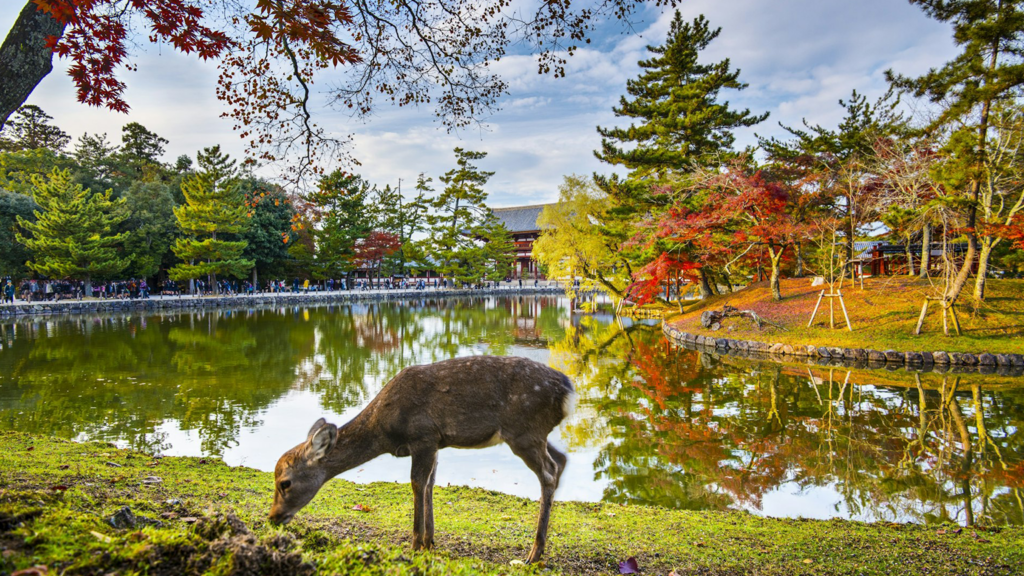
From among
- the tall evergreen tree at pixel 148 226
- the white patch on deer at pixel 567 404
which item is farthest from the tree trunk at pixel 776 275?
the tall evergreen tree at pixel 148 226

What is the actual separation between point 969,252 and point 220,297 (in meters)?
37.5

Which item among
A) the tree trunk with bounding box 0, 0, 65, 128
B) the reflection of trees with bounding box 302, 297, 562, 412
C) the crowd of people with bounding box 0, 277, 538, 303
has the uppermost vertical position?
the tree trunk with bounding box 0, 0, 65, 128

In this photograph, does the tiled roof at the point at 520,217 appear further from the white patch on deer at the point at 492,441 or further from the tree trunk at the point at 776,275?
the white patch on deer at the point at 492,441

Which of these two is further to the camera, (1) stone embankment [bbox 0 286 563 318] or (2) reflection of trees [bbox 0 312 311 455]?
(1) stone embankment [bbox 0 286 563 318]

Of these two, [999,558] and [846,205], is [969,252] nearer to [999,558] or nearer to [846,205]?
[846,205]

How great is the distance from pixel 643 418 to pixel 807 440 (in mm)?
2487

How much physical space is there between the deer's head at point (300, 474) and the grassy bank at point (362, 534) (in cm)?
15

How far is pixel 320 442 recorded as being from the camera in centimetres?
312

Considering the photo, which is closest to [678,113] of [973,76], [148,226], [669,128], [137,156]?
[669,128]

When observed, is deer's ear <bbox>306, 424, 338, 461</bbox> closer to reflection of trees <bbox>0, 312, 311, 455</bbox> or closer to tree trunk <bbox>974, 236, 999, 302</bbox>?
reflection of trees <bbox>0, 312, 311, 455</bbox>

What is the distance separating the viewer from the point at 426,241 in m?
44.9

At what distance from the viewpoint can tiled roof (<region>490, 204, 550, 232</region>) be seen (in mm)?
58950

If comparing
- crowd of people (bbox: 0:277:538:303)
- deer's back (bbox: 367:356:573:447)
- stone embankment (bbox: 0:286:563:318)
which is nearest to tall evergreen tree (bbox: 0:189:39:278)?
crowd of people (bbox: 0:277:538:303)

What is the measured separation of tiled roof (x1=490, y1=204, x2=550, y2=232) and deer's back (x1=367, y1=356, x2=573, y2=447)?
5458 cm
